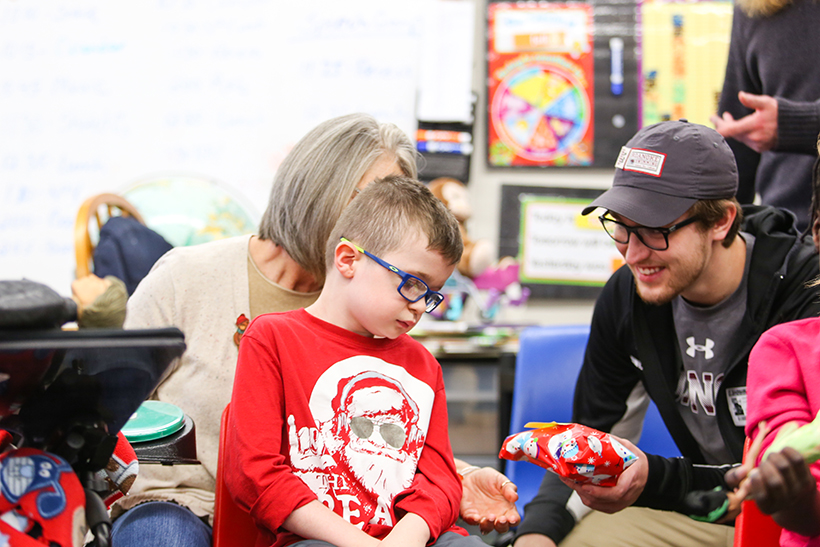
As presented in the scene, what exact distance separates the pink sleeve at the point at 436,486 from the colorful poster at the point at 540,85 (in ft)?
7.31

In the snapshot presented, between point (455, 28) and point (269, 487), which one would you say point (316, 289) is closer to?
point (269, 487)

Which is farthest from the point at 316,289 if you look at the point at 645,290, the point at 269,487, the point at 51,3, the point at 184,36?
the point at 51,3

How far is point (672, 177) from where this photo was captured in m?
1.26

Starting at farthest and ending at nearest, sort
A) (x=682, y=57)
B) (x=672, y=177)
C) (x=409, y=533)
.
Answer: (x=682, y=57)
(x=672, y=177)
(x=409, y=533)

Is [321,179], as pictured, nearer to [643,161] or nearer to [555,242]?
[643,161]

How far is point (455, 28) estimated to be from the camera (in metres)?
3.16

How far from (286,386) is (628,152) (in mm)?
784

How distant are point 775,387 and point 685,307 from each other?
403 mm

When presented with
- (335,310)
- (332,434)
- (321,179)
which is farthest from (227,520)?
(321,179)

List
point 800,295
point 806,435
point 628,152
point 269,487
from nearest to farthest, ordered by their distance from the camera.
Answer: point 806,435, point 269,487, point 800,295, point 628,152

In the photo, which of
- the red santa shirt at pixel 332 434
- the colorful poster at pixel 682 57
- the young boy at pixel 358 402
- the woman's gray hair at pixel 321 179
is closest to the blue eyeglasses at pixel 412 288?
the young boy at pixel 358 402

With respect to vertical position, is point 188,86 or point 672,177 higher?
point 188,86

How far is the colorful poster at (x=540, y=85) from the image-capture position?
3145 millimetres

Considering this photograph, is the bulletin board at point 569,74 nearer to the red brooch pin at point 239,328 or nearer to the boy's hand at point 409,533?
the red brooch pin at point 239,328
